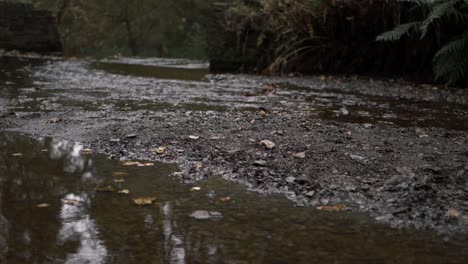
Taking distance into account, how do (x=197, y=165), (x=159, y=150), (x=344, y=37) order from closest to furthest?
(x=197, y=165) → (x=159, y=150) → (x=344, y=37)

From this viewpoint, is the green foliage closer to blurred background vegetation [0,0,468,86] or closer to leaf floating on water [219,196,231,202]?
blurred background vegetation [0,0,468,86]

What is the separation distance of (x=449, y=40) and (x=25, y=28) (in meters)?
9.37

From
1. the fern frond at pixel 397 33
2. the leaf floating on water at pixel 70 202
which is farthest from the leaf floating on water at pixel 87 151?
the fern frond at pixel 397 33

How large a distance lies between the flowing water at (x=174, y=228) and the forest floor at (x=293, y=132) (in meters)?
0.19

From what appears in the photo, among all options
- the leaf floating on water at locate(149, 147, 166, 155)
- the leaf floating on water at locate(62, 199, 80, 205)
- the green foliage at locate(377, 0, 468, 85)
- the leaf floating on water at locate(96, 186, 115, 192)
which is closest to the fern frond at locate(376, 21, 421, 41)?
the green foliage at locate(377, 0, 468, 85)

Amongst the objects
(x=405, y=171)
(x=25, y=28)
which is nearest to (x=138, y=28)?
(x=25, y=28)

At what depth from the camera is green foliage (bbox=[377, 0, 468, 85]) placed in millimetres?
6655

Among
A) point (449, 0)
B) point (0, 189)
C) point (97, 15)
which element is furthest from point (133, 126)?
point (97, 15)

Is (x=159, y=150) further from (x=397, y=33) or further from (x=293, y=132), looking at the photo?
(x=397, y=33)

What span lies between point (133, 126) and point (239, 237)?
232 cm

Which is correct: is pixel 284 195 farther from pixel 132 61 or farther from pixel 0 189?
pixel 132 61

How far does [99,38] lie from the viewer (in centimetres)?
1947

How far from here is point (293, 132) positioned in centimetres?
412

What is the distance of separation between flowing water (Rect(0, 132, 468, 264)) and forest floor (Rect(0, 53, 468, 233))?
0.19 metres
